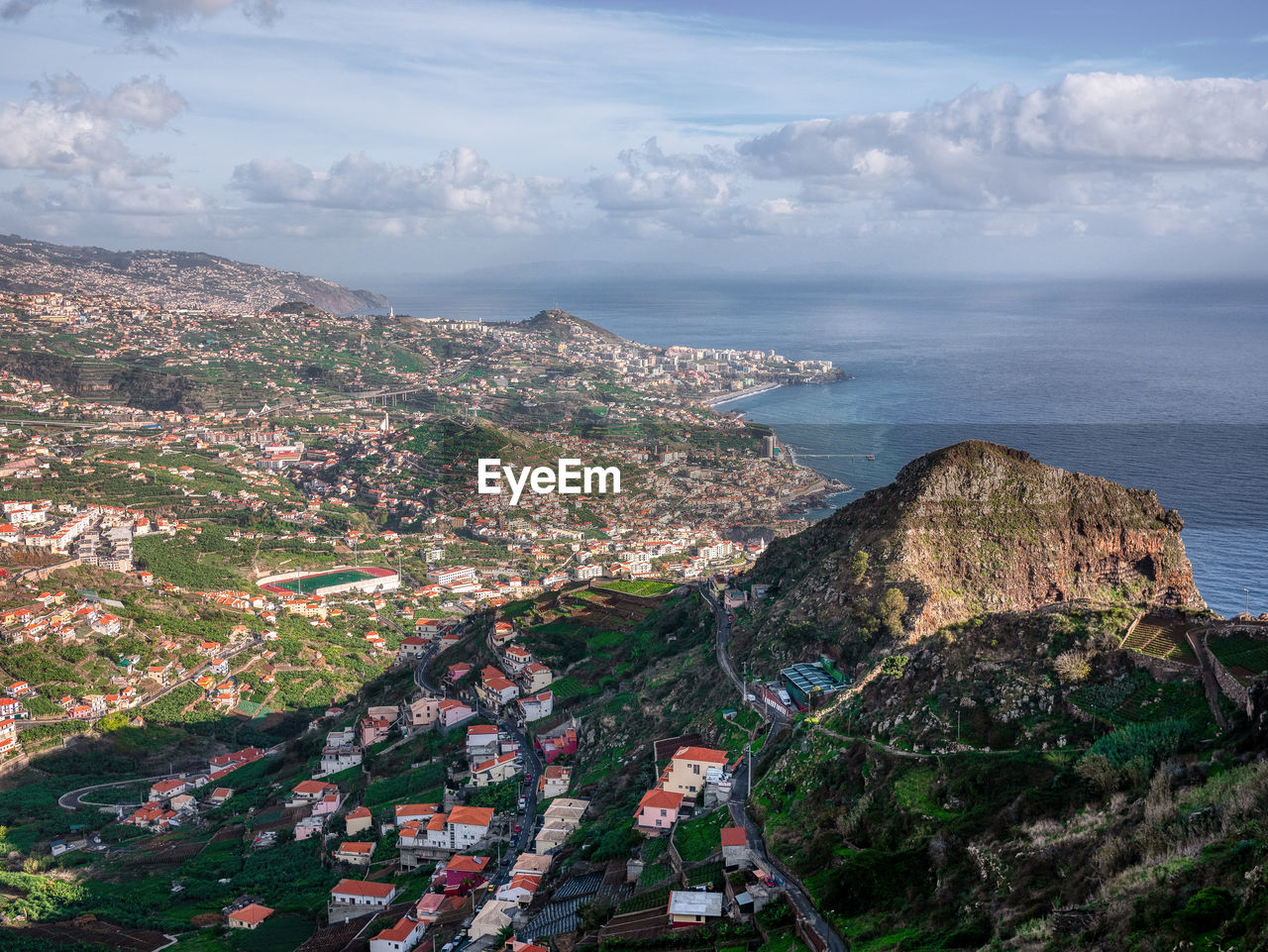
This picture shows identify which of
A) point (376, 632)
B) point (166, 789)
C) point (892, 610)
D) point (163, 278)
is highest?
point (163, 278)

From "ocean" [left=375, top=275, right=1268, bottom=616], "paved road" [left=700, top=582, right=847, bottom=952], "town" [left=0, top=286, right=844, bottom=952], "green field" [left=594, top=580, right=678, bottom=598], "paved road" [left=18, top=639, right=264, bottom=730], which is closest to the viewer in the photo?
"paved road" [left=700, top=582, right=847, bottom=952]

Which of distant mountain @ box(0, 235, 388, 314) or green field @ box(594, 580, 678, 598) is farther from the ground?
distant mountain @ box(0, 235, 388, 314)

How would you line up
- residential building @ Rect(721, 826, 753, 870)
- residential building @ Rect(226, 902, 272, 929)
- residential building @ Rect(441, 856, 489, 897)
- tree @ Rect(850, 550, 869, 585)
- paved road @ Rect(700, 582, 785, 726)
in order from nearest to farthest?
residential building @ Rect(721, 826, 753, 870)
residential building @ Rect(441, 856, 489, 897)
paved road @ Rect(700, 582, 785, 726)
residential building @ Rect(226, 902, 272, 929)
tree @ Rect(850, 550, 869, 585)

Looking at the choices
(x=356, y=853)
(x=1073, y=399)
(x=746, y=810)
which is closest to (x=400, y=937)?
(x=356, y=853)

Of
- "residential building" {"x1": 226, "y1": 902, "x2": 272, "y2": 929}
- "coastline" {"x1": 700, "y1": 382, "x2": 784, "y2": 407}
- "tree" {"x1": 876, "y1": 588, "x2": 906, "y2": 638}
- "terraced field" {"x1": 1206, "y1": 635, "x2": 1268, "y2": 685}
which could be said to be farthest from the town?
"terraced field" {"x1": 1206, "y1": 635, "x2": 1268, "y2": 685}

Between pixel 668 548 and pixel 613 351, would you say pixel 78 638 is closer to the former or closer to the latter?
pixel 668 548

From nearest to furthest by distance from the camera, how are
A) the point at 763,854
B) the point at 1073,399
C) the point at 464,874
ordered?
1. the point at 763,854
2. the point at 464,874
3. the point at 1073,399

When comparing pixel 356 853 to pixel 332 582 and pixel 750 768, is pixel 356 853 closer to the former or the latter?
pixel 750 768

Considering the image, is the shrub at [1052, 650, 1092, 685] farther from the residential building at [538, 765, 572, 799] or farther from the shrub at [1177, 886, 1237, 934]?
the residential building at [538, 765, 572, 799]
